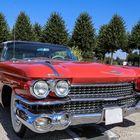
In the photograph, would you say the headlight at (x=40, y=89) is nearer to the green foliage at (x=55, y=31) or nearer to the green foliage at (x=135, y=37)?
the green foliage at (x=55, y=31)

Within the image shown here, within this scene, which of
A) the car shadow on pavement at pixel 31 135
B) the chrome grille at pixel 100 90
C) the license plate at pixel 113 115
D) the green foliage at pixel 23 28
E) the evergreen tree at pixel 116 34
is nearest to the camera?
the chrome grille at pixel 100 90

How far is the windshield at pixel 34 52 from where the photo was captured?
5.83m

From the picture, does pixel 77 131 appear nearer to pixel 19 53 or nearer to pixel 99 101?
pixel 99 101

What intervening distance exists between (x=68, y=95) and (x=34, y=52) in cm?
224

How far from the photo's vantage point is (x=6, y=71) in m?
4.81

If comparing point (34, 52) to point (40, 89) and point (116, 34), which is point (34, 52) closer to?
point (40, 89)

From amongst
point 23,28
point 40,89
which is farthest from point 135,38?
point 40,89

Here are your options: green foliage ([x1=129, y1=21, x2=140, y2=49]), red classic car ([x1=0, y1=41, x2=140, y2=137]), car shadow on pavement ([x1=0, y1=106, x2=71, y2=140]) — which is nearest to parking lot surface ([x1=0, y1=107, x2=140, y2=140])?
car shadow on pavement ([x1=0, y1=106, x2=71, y2=140])

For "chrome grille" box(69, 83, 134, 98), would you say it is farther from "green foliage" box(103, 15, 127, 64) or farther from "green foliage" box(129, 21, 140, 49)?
"green foliage" box(129, 21, 140, 49)

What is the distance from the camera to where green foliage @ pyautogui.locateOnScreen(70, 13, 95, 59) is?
122 feet

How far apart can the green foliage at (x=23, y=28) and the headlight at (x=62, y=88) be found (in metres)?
31.6

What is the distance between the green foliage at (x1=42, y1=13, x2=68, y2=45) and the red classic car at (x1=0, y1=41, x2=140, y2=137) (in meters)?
31.4

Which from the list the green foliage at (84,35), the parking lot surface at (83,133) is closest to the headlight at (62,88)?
the parking lot surface at (83,133)

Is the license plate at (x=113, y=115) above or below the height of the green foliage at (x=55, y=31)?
below
